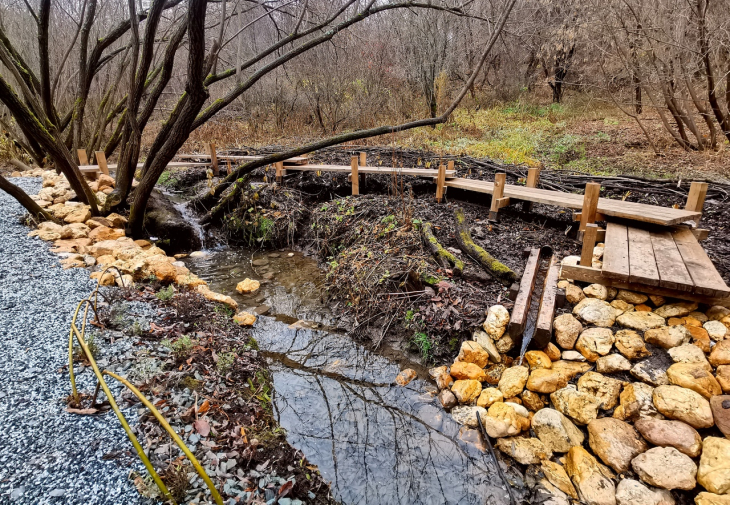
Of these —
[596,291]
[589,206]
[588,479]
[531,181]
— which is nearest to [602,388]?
[588,479]

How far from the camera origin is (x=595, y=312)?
3.58 meters

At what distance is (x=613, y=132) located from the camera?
1069cm

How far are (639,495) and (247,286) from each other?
4666mm

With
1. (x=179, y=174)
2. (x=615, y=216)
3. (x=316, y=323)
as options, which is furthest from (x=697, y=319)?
(x=179, y=174)

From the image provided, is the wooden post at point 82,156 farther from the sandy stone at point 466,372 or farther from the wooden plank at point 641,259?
the wooden plank at point 641,259

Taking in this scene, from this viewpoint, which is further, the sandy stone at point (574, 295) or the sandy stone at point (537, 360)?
the sandy stone at point (574, 295)

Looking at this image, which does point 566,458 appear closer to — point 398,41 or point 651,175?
point 651,175

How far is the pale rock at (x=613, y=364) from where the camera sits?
312cm

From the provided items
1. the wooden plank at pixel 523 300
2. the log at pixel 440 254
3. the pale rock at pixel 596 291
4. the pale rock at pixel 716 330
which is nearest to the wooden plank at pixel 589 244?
the pale rock at pixel 596 291

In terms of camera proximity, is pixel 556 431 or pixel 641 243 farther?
pixel 641 243

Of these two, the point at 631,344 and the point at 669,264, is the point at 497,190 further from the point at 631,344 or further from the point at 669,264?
the point at 631,344

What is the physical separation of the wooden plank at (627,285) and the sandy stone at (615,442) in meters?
1.39

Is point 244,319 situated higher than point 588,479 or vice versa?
point 244,319

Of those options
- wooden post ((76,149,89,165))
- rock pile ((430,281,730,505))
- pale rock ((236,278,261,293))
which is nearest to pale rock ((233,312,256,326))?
pale rock ((236,278,261,293))
